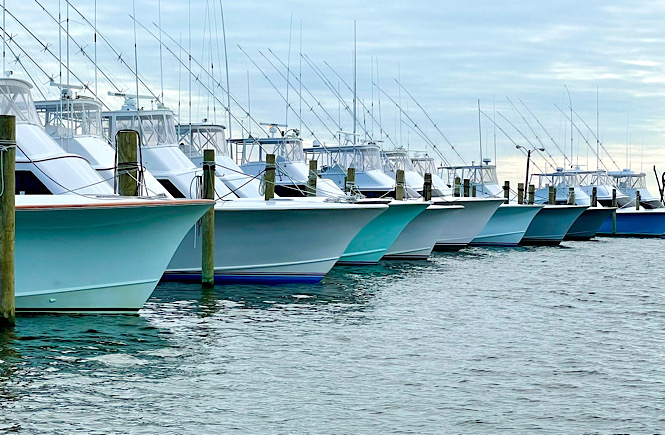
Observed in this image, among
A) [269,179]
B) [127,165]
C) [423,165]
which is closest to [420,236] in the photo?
[269,179]

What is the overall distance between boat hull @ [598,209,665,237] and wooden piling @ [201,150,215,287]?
3656cm

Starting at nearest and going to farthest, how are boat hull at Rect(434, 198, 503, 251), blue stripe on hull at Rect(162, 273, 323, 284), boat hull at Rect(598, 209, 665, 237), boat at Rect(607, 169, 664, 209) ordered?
blue stripe on hull at Rect(162, 273, 323, 284) < boat hull at Rect(434, 198, 503, 251) < boat hull at Rect(598, 209, 665, 237) < boat at Rect(607, 169, 664, 209)

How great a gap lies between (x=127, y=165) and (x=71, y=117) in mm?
5232

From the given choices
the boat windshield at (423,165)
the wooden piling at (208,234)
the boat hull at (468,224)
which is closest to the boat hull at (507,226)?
the boat hull at (468,224)

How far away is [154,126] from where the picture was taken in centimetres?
2461

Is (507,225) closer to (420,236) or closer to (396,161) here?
(396,161)

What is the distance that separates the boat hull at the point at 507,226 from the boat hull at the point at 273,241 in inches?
675

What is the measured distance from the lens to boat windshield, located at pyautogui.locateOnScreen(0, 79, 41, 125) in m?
17.5

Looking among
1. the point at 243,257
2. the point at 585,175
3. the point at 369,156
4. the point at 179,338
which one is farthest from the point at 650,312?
the point at 585,175

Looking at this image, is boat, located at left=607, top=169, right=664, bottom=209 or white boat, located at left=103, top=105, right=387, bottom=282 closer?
white boat, located at left=103, top=105, right=387, bottom=282

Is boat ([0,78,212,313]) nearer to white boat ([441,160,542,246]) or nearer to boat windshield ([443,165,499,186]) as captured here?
white boat ([441,160,542,246])

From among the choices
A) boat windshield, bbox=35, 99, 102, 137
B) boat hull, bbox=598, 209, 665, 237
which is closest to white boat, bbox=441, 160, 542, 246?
boat hull, bbox=598, 209, 665, 237

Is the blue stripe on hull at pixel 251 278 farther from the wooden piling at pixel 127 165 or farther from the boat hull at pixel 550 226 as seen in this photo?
the boat hull at pixel 550 226

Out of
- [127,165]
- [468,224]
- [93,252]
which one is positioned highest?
[127,165]
